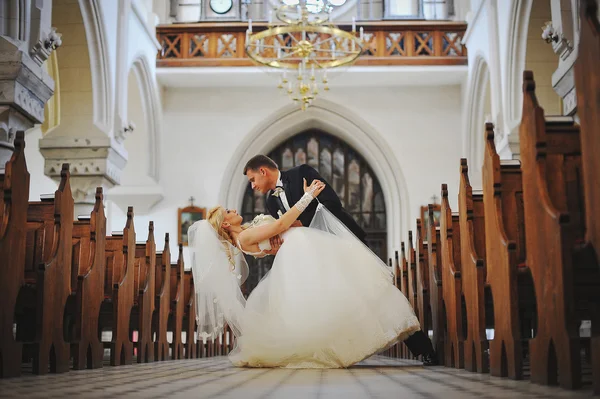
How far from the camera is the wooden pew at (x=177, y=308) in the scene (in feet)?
28.1

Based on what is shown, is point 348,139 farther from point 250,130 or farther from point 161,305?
point 161,305

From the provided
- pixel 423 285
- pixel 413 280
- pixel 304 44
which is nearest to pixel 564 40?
pixel 413 280

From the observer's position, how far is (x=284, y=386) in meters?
3.65

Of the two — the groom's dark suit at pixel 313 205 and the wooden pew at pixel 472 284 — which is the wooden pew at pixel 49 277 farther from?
the wooden pew at pixel 472 284

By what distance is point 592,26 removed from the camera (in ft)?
10.3

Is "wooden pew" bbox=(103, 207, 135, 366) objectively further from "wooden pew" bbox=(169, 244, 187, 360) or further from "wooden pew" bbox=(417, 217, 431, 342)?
"wooden pew" bbox=(417, 217, 431, 342)

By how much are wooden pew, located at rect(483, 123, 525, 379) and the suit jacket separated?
128cm

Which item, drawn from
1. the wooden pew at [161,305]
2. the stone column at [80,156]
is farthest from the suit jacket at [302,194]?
the stone column at [80,156]

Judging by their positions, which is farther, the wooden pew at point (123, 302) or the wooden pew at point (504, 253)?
the wooden pew at point (123, 302)

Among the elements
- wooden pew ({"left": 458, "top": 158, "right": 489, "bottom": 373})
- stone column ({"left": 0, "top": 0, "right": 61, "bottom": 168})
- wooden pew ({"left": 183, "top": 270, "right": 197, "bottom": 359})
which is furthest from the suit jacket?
wooden pew ({"left": 183, "top": 270, "right": 197, "bottom": 359})

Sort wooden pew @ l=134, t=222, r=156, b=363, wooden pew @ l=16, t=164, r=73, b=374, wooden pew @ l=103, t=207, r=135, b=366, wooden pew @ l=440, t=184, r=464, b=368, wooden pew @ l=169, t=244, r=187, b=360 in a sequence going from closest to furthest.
Answer: wooden pew @ l=16, t=164, r=73, b=374, wooden pew @ l=440, t=184, r=464, b=368, wooden pew @ l=103, t=207, r=135, b=366, wooden pew @ l=134, t=222, r=156, b=363, wooden pew @ l=169, t=244, r=187, b=360

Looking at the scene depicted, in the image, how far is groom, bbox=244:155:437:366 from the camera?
18.6 feet

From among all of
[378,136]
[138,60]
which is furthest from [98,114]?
[378,136]

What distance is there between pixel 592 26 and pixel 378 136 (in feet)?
44.5
